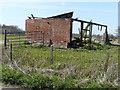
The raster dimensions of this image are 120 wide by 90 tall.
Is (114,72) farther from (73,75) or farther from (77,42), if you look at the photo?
(77,42)

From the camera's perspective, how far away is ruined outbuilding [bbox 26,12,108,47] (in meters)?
17.4

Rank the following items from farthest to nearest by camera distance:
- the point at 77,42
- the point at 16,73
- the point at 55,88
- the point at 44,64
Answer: the point at 77,42 < the point at 44,64 < the point at 16,73 < the point at 55,88

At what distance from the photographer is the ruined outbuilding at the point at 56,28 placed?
57.0ft

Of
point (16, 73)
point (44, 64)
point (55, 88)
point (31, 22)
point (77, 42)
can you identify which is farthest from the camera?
point (31, 22)

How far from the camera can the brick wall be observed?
57.3ft

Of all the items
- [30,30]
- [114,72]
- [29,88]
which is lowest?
[29,88]

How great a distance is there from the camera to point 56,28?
18.2 meters

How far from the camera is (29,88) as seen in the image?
21.0ft

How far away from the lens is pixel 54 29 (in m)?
18.3

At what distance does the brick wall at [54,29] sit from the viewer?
1747 cm

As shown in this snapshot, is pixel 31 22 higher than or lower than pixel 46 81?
higher

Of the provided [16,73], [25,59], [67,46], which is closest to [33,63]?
[25,59]

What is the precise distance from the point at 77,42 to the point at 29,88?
41.5 feet

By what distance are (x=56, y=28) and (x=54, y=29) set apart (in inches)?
10.1
